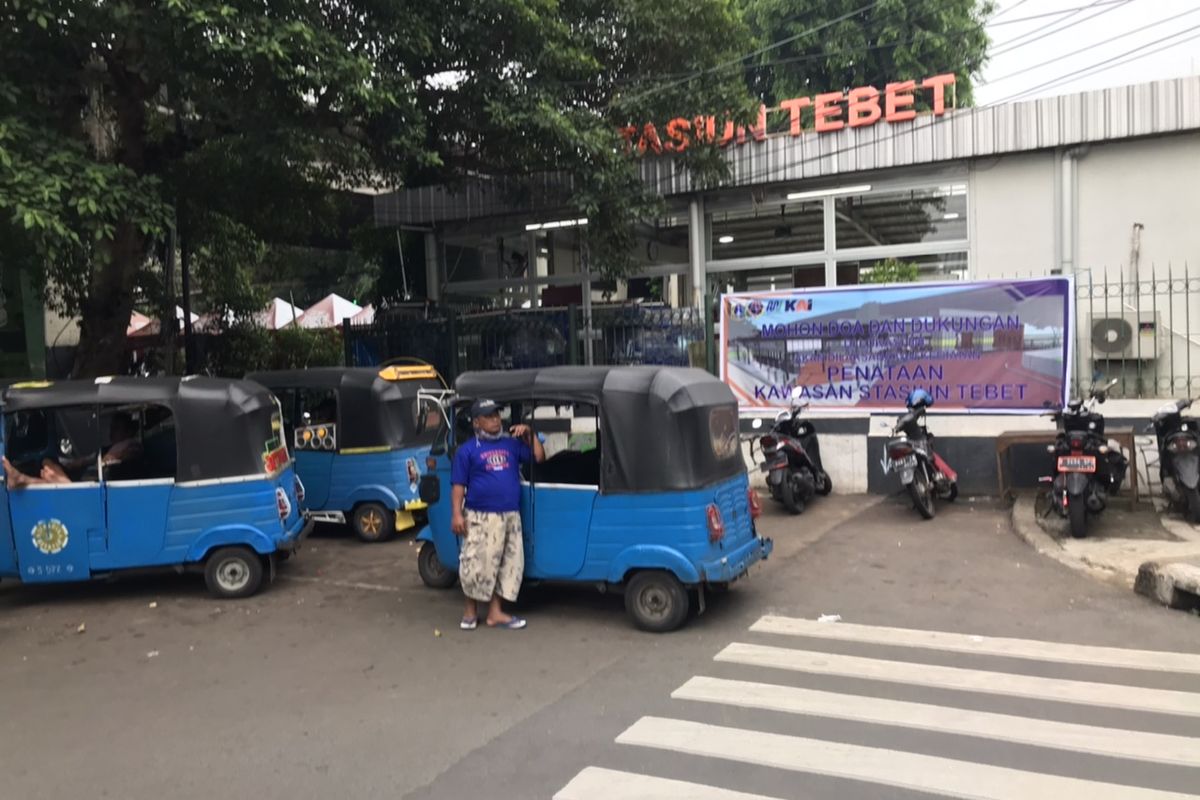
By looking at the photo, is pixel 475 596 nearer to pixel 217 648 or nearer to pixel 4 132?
pixel 217 648

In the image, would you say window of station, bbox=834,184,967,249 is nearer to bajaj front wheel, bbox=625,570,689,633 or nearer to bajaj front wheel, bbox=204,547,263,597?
bajaj front wheel, bbox=625,570,689,633

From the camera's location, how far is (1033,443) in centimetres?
927

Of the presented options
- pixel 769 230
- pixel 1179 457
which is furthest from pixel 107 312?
pixel 1179 457

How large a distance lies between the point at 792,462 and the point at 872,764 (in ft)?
19.7

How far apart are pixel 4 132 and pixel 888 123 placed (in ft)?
36.6

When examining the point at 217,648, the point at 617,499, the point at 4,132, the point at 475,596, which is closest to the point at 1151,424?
the point at 617,499

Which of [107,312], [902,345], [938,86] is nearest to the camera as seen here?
[902,345]

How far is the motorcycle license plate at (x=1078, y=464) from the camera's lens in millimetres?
7699

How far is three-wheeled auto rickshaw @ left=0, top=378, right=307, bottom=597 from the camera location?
278 inches

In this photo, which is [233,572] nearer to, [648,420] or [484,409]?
[484,409]

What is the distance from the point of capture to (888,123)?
532 inches

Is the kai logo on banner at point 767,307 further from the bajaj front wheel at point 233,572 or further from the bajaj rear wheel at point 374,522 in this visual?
the bajaj front wheel at point 233,572

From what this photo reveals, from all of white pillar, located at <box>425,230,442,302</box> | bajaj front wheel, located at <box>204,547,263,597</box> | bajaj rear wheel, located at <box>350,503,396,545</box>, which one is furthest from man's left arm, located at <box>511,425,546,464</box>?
white pillar, located at <box>425,230,442,302</box>

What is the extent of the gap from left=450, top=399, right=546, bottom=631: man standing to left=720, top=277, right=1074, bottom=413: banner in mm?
5446
